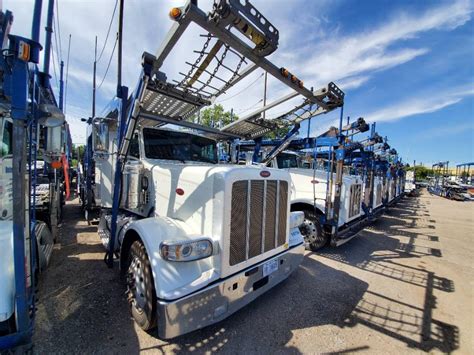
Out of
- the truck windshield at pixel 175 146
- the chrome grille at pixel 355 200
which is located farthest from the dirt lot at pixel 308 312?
the truck windshield at pixel 175 146

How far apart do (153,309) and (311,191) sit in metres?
4.72

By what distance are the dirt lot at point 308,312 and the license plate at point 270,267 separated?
0.56 metres

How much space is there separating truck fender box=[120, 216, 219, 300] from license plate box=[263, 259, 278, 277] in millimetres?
751

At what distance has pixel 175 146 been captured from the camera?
4121mm

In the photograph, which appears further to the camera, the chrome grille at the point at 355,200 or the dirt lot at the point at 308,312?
the chrome grille at the point at 355,200

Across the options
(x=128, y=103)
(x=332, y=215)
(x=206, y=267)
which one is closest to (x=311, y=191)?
(x=332, y=215)

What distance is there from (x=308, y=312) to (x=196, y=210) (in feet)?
6.72

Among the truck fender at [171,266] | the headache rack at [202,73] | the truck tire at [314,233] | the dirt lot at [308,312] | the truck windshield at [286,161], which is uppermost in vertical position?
the headache rack at [202,73]

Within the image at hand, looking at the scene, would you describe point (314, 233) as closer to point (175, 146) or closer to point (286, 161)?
point (286, 161)

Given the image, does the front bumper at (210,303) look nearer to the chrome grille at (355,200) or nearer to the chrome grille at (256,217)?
the chrome grille at (256,217)

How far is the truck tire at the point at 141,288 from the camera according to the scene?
7.77 feet

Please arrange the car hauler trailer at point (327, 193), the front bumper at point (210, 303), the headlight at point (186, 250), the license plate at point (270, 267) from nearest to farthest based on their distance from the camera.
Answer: the front bumper at point (210, 303) → the headlight at point (186, 250) → the license plate at point (270, 267) → the car hauler trailer at point (327, 193)

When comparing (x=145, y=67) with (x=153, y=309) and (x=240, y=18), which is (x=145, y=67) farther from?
(x=153, y=309)

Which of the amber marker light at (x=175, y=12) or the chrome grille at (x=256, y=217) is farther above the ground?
the amber marker light at (x=175, y=12)
